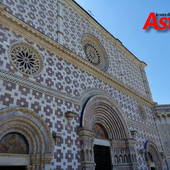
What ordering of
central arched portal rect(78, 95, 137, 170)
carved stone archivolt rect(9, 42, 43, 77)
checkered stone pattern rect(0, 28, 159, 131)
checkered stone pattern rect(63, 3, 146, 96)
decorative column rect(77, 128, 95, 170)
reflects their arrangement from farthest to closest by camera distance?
checkered stone pattern rect(63, 3, 146, 96), central arched portal rect(78, 95, 137, 170), decorative column rect(77, 128, 95, 170), carved stone archivolt rect(9, 42, 43, 77), checkered stone pattern rect(0, 28, 159, 131)

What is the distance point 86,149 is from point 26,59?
204 inches

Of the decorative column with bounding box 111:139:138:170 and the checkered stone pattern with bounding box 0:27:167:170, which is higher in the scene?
the checkered stone pattern with bounding box 0:27:167:170

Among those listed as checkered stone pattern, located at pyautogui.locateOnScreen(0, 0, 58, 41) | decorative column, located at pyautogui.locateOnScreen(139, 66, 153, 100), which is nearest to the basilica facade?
checkered stone pattern, located at pyautogui.locateOnScreen(0, 0, 58, 41)

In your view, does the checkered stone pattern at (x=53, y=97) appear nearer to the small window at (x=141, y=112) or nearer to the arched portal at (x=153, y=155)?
the small window at (x=141, y=112)

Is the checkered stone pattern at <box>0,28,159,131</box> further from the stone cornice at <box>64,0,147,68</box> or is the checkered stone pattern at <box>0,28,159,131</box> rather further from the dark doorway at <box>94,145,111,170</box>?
the stone cornice at <box>64,0,147,68</box>

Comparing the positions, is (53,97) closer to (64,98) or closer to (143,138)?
(64,98)

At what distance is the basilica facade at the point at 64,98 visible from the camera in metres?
7.30

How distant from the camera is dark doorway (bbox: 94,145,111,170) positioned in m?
10.8

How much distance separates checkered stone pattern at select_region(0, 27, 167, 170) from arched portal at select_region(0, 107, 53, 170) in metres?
0.36

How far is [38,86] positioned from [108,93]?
609cm

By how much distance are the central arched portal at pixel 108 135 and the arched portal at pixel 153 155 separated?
3.00 metres

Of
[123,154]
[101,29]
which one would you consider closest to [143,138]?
[123,154]

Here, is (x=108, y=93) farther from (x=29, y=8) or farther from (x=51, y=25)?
(x=29, y=8)

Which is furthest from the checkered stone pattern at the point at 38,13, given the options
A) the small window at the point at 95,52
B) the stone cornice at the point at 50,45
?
the small window at the point at 95,52
